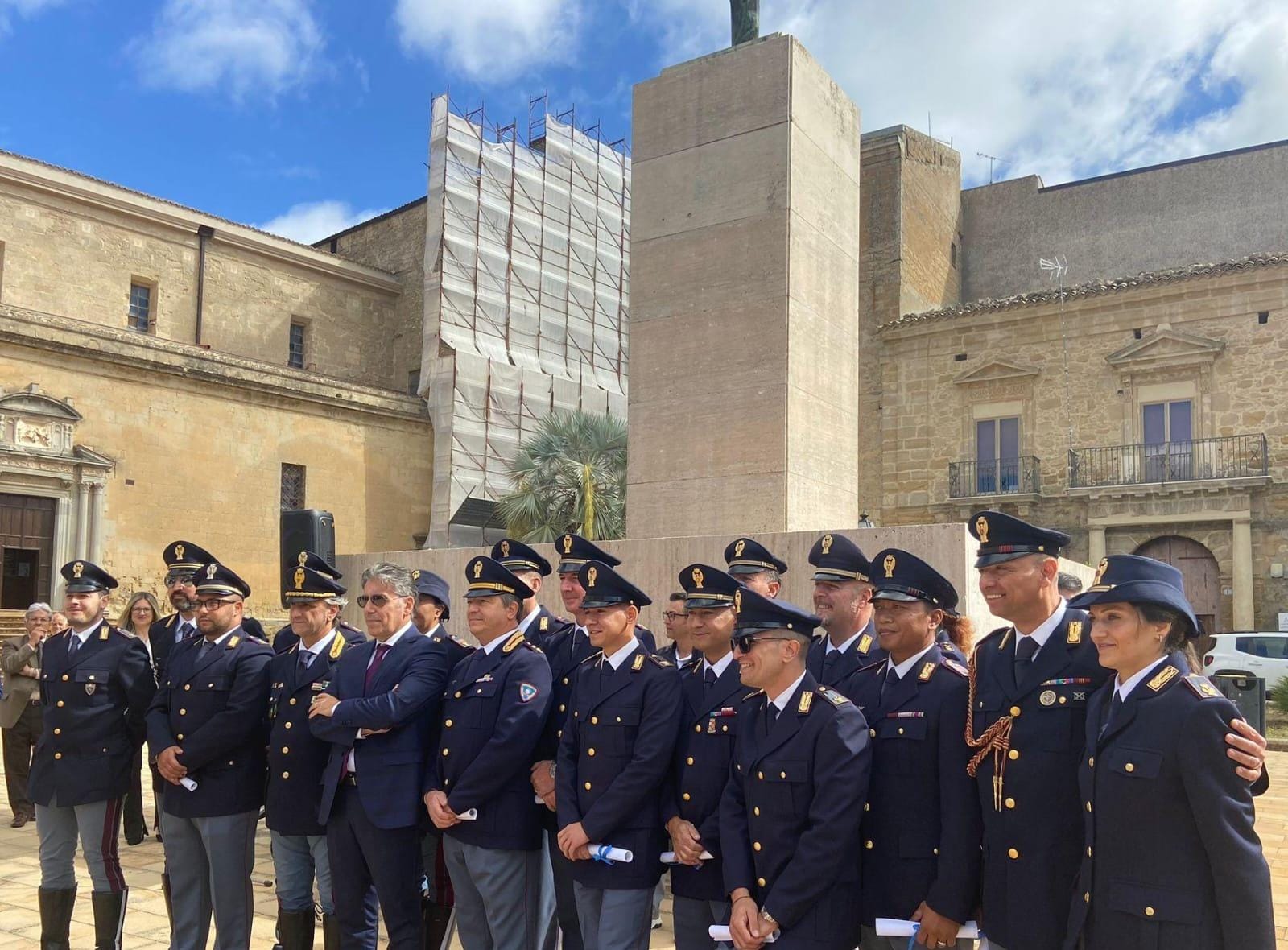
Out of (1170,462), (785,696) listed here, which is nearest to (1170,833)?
(785,696)

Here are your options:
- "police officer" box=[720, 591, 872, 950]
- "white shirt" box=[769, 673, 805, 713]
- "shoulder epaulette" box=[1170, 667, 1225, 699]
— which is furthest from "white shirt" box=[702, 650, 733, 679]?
"shoulder epaulette" box=[1170, 667, 1225, 699]

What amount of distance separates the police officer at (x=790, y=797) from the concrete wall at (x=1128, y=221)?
27.8 meters

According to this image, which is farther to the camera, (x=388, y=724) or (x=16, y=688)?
(x=16, y=688)

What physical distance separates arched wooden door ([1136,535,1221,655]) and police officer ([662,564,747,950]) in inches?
800

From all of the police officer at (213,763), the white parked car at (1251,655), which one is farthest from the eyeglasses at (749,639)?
the white parked car at (1251,655)

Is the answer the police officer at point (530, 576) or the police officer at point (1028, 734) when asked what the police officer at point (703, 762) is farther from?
the police officer at point (530, 576)

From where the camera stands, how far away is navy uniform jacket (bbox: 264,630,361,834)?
4.54m

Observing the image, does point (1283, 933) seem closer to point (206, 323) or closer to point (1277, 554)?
point (1277, 554)

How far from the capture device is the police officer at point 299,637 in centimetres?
477

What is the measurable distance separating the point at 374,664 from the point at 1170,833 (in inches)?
115

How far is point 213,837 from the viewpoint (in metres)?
4.61

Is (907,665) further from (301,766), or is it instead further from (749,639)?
(301,766)

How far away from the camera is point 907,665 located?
354 cm

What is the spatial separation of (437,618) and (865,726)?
2.59 metres
